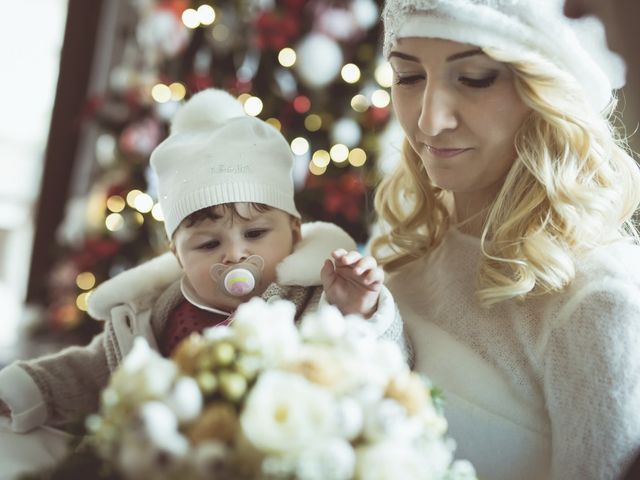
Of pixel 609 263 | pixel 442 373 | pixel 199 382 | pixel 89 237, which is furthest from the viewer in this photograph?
pixel 89 237

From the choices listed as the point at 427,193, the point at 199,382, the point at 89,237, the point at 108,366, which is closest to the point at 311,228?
the point at 427,193

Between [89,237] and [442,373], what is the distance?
226 cm

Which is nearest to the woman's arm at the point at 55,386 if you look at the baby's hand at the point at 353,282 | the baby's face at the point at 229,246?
the baby's face at the point at 229,246

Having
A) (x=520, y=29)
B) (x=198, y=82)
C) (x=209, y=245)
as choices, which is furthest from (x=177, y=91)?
(x=520, y=29)

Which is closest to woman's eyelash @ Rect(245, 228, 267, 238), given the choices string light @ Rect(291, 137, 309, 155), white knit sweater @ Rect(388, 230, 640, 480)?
white knit sweater @ Rect(388, 230, 640, 480)

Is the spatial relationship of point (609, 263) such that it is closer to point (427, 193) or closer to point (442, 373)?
point (442, 373)

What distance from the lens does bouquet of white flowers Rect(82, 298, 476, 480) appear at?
678 mm

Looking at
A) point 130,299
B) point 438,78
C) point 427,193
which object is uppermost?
point 438,78

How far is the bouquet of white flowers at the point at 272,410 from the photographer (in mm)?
678

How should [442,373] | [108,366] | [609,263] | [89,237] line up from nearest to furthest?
[609,263]
[442,373]
[108,366]
[89,237]

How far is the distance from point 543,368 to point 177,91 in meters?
2.10

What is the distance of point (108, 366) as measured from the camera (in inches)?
58.6

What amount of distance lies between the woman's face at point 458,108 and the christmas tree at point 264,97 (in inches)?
38.3

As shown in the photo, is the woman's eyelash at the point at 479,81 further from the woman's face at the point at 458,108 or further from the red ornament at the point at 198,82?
the red ornament at the point at 198,82
